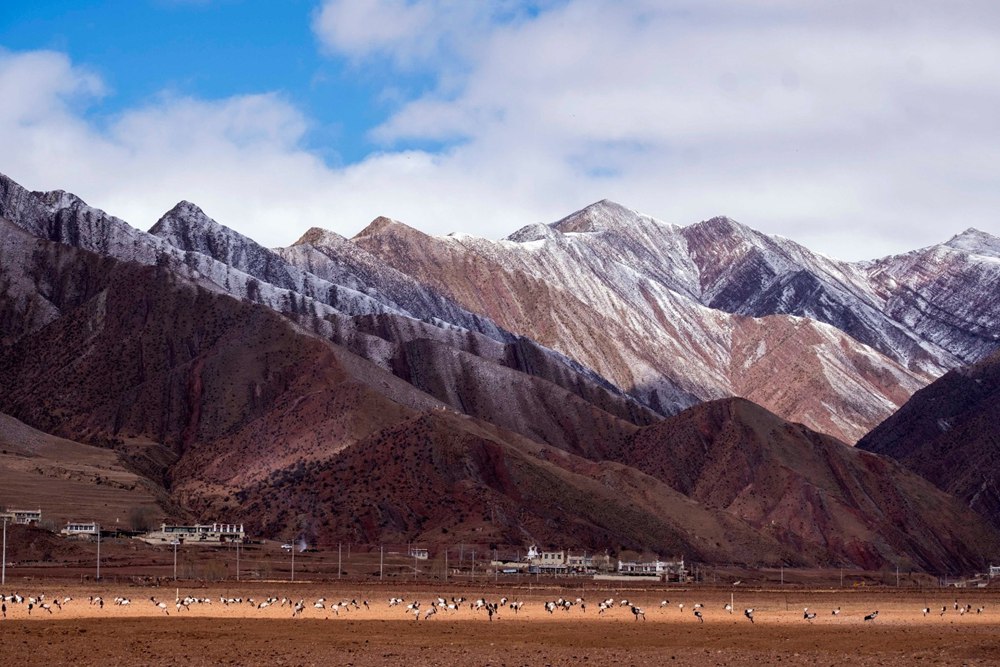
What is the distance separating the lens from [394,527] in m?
149

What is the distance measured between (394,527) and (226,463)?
3402cm

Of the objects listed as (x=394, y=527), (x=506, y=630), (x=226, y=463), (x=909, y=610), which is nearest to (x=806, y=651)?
(x=506, y=630)

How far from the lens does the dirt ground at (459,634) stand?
2233 inches

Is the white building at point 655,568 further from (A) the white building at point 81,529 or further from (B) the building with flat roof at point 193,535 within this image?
(A) the white building at point 81,529

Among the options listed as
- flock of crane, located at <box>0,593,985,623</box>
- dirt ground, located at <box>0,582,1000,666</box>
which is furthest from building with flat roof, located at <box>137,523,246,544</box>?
flock of crane, located at <box>0,593,985,623</box>

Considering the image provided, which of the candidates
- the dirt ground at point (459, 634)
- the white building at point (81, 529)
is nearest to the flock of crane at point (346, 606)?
the dirt ground at point (459, 634)

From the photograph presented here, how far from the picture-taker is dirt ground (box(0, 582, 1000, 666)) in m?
56.7

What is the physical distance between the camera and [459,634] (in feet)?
219

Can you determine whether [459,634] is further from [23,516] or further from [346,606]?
[23,516]

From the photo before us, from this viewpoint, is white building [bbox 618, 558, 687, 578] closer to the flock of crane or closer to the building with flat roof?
the building with flat roof

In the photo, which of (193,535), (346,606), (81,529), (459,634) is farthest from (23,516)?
(459,634)

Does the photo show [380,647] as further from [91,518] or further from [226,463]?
[226,463]

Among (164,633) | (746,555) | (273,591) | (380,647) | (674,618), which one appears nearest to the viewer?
(380,647)

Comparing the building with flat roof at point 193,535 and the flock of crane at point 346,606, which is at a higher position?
the building with flat roof at point 193,535
